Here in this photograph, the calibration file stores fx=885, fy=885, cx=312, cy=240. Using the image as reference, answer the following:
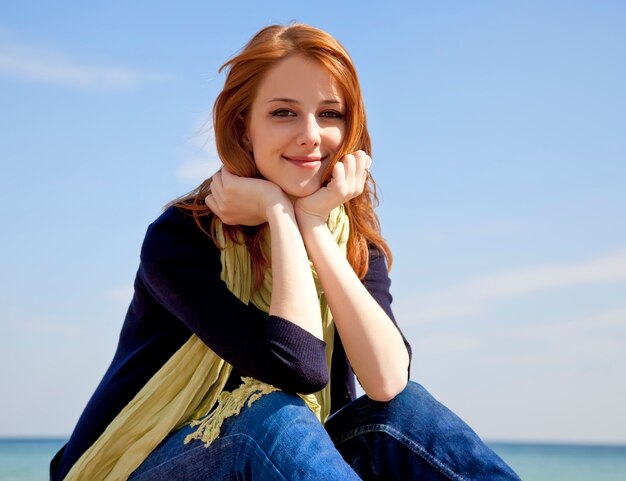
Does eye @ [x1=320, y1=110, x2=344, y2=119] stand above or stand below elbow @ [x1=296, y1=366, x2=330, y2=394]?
above

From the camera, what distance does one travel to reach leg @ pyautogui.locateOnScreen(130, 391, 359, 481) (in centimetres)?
210

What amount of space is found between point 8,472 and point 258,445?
18801 millimetres

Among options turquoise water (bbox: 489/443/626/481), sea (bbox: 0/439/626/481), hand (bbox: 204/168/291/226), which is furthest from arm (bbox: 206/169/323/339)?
turquoise water (bbox: 489/443/626/481)

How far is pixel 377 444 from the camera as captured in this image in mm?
2516

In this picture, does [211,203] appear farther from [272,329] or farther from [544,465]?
[544,465]

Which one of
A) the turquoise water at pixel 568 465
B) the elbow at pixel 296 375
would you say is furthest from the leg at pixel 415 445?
the turquoise water at pixel 568 465

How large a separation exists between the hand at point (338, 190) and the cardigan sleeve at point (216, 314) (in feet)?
1.06

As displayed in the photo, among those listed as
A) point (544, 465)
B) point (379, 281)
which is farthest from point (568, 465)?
point (379, 281)

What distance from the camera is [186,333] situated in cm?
275

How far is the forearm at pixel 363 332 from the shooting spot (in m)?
2.55

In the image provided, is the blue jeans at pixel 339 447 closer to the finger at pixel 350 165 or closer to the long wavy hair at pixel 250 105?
the long wavy hair at pixel 250 105

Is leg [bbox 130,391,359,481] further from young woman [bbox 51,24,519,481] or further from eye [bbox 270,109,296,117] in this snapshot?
eye [bbox 270,109,296,117]

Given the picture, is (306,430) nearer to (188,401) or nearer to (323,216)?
(188,401)

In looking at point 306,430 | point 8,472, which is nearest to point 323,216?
point 306,430
